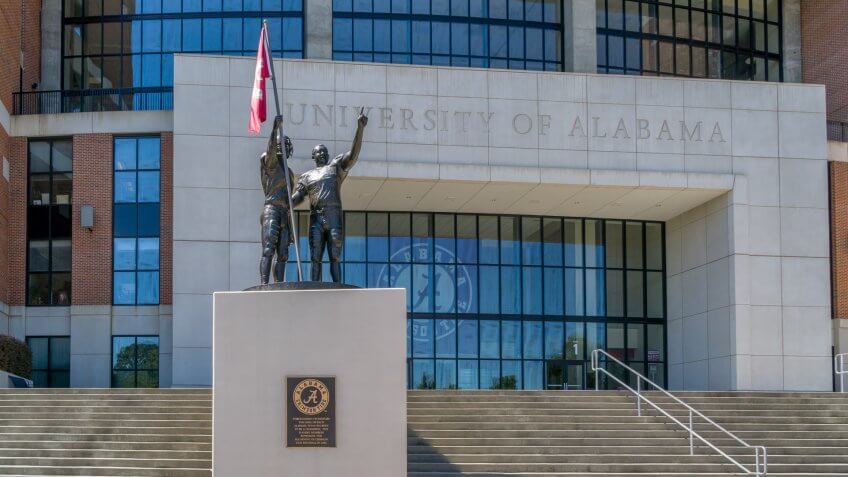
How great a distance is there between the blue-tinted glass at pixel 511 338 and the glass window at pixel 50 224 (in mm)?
12740

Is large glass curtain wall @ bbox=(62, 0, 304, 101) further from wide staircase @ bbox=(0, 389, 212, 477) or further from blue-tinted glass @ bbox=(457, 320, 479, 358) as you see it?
wide staircase @ bbox=(0, 389, 212, 477)

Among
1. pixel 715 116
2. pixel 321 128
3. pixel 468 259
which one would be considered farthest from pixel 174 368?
pixel 715 116

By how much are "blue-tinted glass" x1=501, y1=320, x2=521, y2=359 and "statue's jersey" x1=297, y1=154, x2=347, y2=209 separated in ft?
53.8

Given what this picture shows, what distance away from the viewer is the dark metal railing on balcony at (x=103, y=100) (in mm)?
36719

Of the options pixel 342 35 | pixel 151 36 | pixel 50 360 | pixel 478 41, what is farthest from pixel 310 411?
pixel 151 36

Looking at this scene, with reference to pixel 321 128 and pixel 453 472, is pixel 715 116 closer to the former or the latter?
pixel 321 128

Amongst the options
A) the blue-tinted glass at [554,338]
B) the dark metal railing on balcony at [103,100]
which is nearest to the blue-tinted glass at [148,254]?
the dark metal railing on balcony at [103,100]

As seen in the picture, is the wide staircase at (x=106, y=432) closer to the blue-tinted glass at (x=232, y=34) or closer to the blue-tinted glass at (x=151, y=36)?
the blue-tinted glass at (x=232, y=34)

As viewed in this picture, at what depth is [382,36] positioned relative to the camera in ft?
122

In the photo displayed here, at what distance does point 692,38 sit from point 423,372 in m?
16.0

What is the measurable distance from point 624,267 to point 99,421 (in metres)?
18.4

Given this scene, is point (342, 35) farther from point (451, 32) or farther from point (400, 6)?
point (451, 32)

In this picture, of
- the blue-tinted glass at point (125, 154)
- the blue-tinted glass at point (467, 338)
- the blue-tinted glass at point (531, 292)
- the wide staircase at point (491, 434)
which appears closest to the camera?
the wide staircase at point (491, 434)

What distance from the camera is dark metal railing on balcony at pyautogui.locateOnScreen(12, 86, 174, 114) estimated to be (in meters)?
36.7
